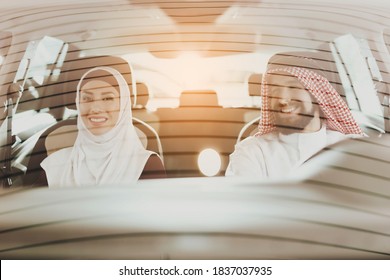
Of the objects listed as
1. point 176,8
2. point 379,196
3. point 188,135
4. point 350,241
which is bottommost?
point 350,241

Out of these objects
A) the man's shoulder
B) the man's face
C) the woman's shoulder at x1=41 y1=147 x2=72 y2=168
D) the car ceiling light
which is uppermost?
the man's face

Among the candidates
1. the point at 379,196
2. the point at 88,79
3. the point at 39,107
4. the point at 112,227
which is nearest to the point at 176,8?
the point at 88,79

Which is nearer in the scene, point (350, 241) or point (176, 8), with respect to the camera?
point (350, 241)

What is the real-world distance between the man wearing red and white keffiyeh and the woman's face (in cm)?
49

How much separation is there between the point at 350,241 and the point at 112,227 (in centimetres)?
87

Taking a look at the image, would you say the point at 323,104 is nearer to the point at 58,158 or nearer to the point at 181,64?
the point at 181,64

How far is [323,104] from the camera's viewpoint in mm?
2217

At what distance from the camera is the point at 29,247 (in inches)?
86.2

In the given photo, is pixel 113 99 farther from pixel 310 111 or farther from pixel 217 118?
pixel 310 111

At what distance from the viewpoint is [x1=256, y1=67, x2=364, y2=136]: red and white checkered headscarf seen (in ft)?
7.23

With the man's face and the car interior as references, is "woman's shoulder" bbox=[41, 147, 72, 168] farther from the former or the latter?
the man's face

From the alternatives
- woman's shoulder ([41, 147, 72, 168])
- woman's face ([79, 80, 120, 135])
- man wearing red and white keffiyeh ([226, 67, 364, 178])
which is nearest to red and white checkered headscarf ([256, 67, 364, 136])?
man wearing red and white keffiyeh ([226, 67, 364, 178])

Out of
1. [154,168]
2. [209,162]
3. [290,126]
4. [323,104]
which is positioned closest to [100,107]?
[154,168]

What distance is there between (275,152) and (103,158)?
2.13ft
